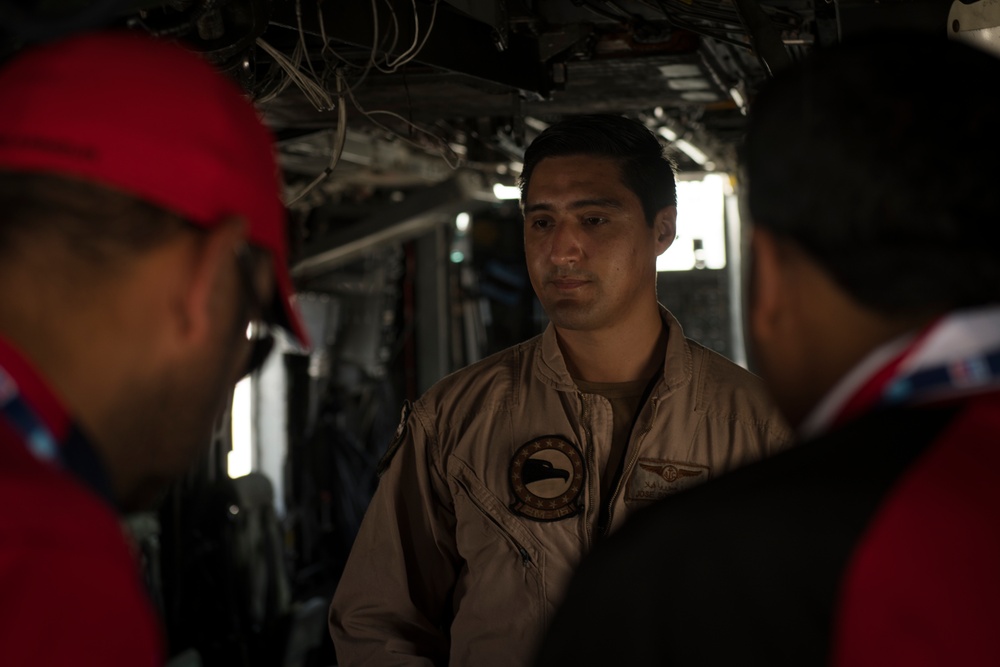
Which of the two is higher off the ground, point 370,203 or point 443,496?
point 370,203

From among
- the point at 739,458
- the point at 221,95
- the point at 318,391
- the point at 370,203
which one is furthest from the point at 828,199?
the point at 370,203

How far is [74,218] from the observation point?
3.53ft

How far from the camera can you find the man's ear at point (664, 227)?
2.91 m

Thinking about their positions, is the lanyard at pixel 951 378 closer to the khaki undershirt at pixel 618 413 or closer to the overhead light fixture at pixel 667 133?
the khaki undershirt at pixel 618 413

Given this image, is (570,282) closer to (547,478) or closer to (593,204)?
(593,204)

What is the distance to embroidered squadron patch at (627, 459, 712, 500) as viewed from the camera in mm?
2420

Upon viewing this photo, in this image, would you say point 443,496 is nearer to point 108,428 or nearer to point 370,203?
point 108,428

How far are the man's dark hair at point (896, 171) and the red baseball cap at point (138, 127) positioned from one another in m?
0.56

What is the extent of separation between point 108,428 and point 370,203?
21.8ft

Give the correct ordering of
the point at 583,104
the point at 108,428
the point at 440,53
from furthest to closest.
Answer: the point at 583,104
the point at 440,53
the point at 108,428

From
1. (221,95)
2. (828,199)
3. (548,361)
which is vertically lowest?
(548,361)

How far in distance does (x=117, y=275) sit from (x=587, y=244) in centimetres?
176

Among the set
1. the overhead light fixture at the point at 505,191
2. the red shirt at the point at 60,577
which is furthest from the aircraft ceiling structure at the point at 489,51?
the overhead light fixture at the point at 505,191

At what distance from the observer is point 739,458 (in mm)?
2490
